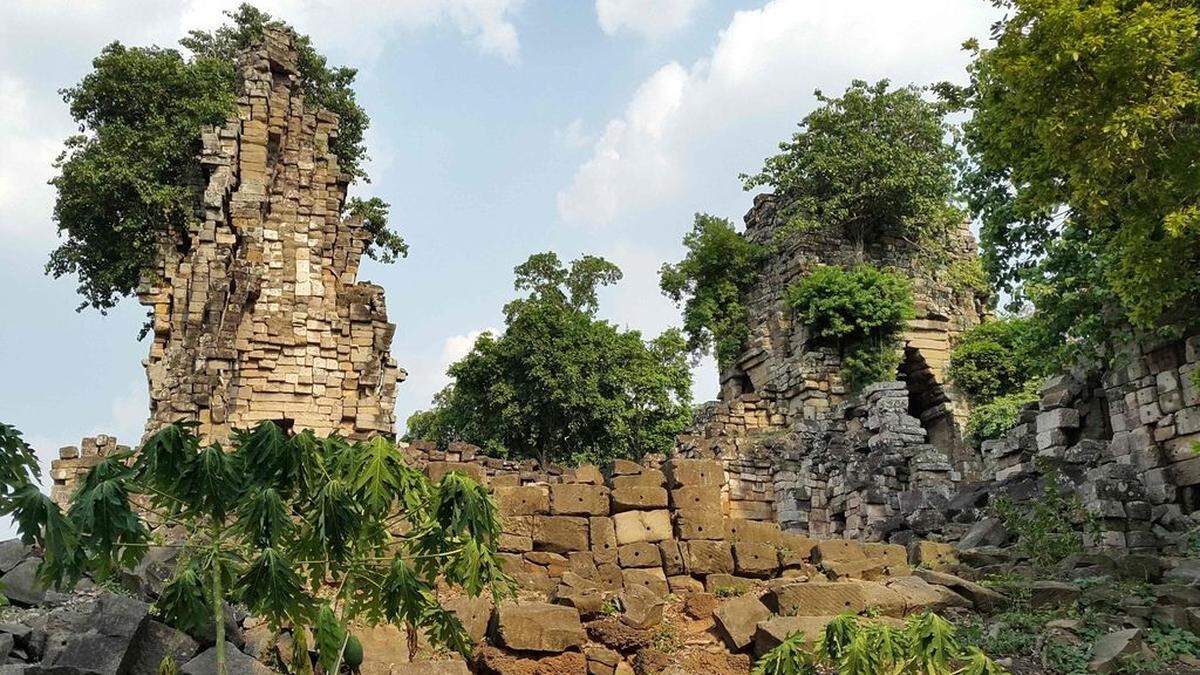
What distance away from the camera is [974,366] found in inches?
1045

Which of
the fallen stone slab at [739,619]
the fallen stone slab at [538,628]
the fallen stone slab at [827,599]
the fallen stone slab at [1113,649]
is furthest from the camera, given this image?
the fallen stone slab at [827,599]

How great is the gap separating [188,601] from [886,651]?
4899 millimetres

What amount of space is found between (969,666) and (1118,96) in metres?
6.42

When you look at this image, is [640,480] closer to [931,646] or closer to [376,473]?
[931,646]

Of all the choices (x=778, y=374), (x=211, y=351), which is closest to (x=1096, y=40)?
(x=211, y=351)

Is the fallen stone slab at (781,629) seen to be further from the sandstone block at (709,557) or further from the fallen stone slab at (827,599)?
the sandstone block at (709,557)

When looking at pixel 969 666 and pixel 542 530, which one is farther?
pixel 542 530

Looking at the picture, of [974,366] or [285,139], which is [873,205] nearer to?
[974,366]

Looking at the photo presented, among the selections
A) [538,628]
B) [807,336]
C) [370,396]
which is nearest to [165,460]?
[538,628]

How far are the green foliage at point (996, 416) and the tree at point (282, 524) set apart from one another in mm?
18268

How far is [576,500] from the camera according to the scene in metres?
12.3

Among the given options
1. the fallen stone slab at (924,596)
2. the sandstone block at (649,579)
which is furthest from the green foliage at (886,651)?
the sandstone block at (649,579)

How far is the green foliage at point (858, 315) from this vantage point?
25938mm

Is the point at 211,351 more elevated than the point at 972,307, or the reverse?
the point at 972,307
